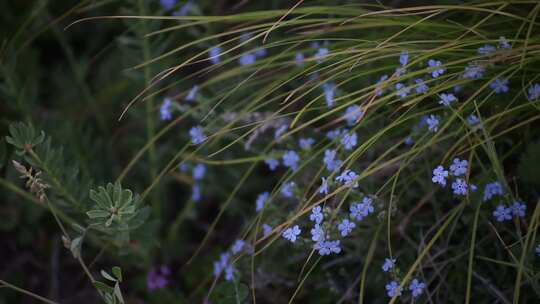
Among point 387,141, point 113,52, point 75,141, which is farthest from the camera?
point 113,52

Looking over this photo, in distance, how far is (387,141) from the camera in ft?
6.64

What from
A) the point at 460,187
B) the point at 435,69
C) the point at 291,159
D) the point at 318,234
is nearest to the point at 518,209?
the point at 460,187

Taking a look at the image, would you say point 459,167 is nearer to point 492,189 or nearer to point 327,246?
point 492,189

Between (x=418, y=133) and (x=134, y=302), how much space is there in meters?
1.21

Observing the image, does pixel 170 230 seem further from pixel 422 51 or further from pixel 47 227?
pixel 422 51

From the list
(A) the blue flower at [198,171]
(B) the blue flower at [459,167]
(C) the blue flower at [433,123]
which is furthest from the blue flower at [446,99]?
(A) the blue flower at [198,171]

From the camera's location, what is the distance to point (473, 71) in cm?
165

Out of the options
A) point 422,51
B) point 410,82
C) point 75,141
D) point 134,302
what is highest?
point 422,51

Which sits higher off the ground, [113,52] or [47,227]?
[113,52]

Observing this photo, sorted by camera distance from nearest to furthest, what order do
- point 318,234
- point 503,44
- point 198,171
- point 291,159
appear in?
point 318,234
point 503,44
point 291,159
point 198,171

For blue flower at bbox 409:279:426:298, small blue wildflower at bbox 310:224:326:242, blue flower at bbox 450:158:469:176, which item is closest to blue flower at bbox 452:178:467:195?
blue flower at bbox 450:158:469:176

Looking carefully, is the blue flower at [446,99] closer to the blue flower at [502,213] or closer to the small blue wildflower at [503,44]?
the small blue wildflower at [503,44]

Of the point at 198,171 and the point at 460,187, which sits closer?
the point at 460,187

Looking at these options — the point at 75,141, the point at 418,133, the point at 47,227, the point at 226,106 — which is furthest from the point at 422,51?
the point at 47,227
